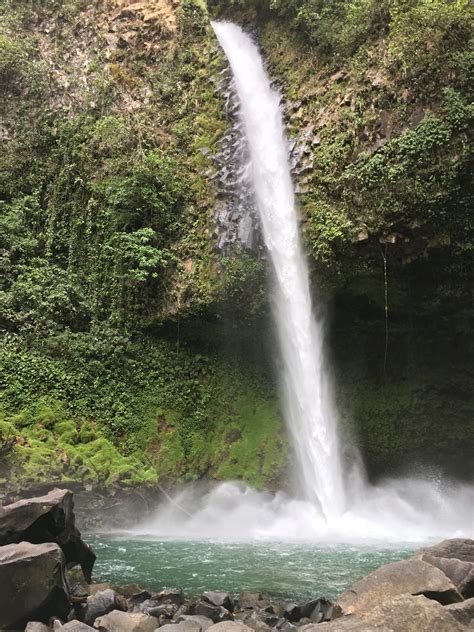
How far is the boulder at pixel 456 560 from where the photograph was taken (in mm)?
5048

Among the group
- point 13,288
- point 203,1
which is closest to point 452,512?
point 13,288

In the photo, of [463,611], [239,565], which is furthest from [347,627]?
[239,565]

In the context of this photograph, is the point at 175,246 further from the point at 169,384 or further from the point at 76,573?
the point at 76,573

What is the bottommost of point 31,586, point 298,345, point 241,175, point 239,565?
point 239,565

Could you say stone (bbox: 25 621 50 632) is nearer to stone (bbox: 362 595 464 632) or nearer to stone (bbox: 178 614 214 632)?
stone (bbox: 178 614 214 632)

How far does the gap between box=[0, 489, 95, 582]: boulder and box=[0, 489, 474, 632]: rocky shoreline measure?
0.48 feet

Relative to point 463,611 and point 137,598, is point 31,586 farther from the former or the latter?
point 463,611

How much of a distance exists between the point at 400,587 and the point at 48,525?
3.93 metres

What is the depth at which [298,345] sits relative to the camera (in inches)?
501

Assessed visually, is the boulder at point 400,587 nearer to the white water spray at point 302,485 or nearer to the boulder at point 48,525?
the boulder at point 48,525

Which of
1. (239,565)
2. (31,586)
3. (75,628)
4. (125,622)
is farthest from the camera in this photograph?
(239,565)

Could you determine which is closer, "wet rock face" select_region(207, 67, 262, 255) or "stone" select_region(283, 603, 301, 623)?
"stone" select_region(283, 603, 301, 623)

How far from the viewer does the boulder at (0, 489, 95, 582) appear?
19.6 ft

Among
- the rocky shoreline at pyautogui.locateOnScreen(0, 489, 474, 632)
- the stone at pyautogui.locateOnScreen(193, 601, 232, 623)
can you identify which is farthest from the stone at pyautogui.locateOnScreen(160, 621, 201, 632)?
the stone at pyautogui.locateOnScreen(193, 601, 232, 623)
